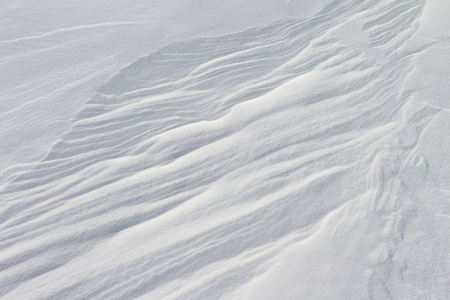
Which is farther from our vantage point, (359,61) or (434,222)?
(359,61)

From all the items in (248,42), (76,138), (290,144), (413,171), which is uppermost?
(248,42)

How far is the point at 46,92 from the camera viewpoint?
1.89 metres

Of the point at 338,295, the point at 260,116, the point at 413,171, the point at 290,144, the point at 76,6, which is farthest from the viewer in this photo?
the point at 76,6

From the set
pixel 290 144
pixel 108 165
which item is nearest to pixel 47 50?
pixel 108 165

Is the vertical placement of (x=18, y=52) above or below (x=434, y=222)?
above

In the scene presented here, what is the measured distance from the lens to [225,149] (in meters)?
1.67

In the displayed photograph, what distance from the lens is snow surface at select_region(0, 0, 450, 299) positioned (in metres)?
1.34

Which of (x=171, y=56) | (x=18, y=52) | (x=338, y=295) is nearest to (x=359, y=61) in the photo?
→ (x=171, y=56)

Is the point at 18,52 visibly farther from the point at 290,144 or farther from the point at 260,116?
the point at 290,144

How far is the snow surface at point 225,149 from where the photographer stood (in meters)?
1.34

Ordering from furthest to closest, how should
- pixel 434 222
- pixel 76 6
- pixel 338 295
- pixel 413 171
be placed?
pixel 76 6, pixel 413 171, pixel 434 222, pixel 338 295

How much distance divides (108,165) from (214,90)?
21.9 inches

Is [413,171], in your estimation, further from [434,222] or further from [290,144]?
[290,144]

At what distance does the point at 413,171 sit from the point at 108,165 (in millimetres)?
1059
